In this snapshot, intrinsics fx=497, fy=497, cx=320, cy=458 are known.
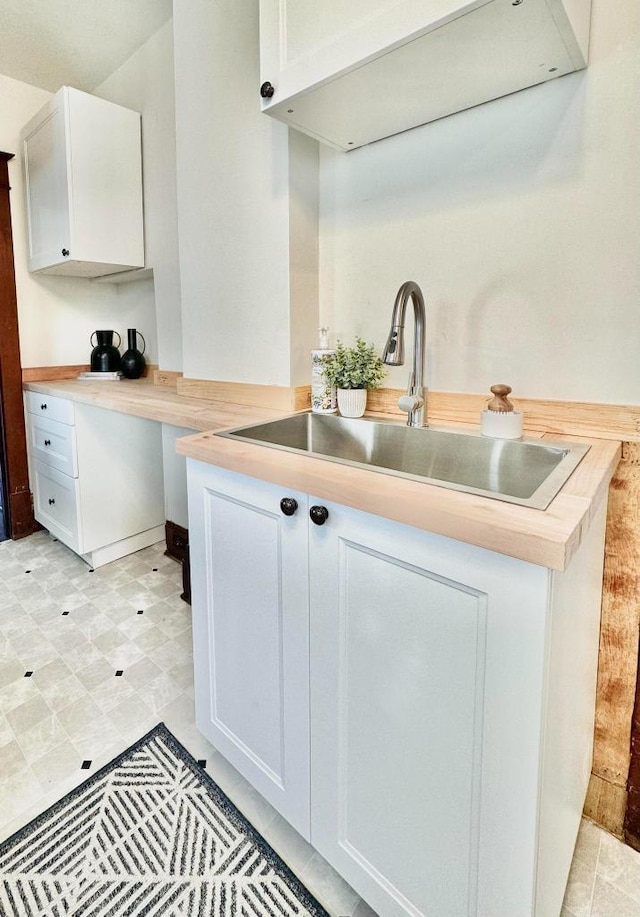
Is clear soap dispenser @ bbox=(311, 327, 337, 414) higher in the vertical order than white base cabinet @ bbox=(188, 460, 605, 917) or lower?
higher

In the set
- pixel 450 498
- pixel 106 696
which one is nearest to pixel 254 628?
pixel 450 498

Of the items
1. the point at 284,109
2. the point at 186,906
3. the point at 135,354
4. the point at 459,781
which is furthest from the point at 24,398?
the point at 459,781

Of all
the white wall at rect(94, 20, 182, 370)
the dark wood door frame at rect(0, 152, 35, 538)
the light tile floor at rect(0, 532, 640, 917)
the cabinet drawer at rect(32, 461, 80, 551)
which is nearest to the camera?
the light tile floor at rect(0, 532, 640, 917)

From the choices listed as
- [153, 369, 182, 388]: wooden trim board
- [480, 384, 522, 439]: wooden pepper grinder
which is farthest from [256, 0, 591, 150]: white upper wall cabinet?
[153, 369, 182, 388]: wooden trim board

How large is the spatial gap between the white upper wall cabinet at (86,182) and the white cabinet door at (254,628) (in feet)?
5.89

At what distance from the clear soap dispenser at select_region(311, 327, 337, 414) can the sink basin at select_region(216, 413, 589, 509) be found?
0.13 feet

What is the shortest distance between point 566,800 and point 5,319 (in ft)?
10.0

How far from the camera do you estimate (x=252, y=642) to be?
1.09 metres

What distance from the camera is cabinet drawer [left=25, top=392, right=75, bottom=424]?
7.57ft

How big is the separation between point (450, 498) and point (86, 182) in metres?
2.48

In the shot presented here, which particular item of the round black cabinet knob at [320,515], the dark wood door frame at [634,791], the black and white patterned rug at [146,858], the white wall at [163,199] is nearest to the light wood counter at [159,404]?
the white wall at [163,199]

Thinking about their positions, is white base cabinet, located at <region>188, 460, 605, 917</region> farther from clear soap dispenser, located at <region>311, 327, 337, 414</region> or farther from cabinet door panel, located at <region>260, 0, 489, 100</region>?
cabinet door panel, located at <region>260, 0, 489, 100</region>

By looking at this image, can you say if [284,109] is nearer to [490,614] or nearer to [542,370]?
[542,370]

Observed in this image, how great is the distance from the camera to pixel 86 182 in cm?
235
